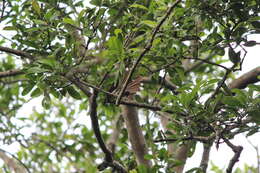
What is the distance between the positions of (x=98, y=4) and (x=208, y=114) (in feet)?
1.67

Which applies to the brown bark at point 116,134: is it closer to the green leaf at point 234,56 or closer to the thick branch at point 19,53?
the thick branch at point 19,53

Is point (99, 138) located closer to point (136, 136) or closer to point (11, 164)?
point (136, 136)

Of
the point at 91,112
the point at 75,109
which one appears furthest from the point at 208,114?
the point at 75,109

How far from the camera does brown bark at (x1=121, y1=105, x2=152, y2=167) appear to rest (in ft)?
6.57

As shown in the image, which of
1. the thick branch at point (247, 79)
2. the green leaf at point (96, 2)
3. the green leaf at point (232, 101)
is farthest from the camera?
the thick branch at point (247, 79)

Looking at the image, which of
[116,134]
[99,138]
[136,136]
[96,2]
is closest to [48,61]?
[96,2]

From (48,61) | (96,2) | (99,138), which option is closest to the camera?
(48,61)

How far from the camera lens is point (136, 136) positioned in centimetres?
205

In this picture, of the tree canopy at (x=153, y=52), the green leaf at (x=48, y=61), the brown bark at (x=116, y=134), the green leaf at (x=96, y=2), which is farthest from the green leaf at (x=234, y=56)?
the brown bark at (x=116, y=134)

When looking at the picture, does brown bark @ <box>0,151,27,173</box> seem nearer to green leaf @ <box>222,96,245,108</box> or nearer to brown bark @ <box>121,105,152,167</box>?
brown bark @ <box>121,105,152,167</box>

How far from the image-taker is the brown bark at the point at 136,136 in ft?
6.57

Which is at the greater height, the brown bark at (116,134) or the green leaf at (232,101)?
the green leaf at (232,101)

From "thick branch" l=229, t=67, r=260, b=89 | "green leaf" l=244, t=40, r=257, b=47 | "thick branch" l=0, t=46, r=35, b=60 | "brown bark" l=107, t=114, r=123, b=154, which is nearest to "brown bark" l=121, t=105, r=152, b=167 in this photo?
"brown bark" l=107, t=114, r=123, b=154

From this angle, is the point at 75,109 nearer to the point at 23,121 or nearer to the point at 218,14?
the point at 23,121
